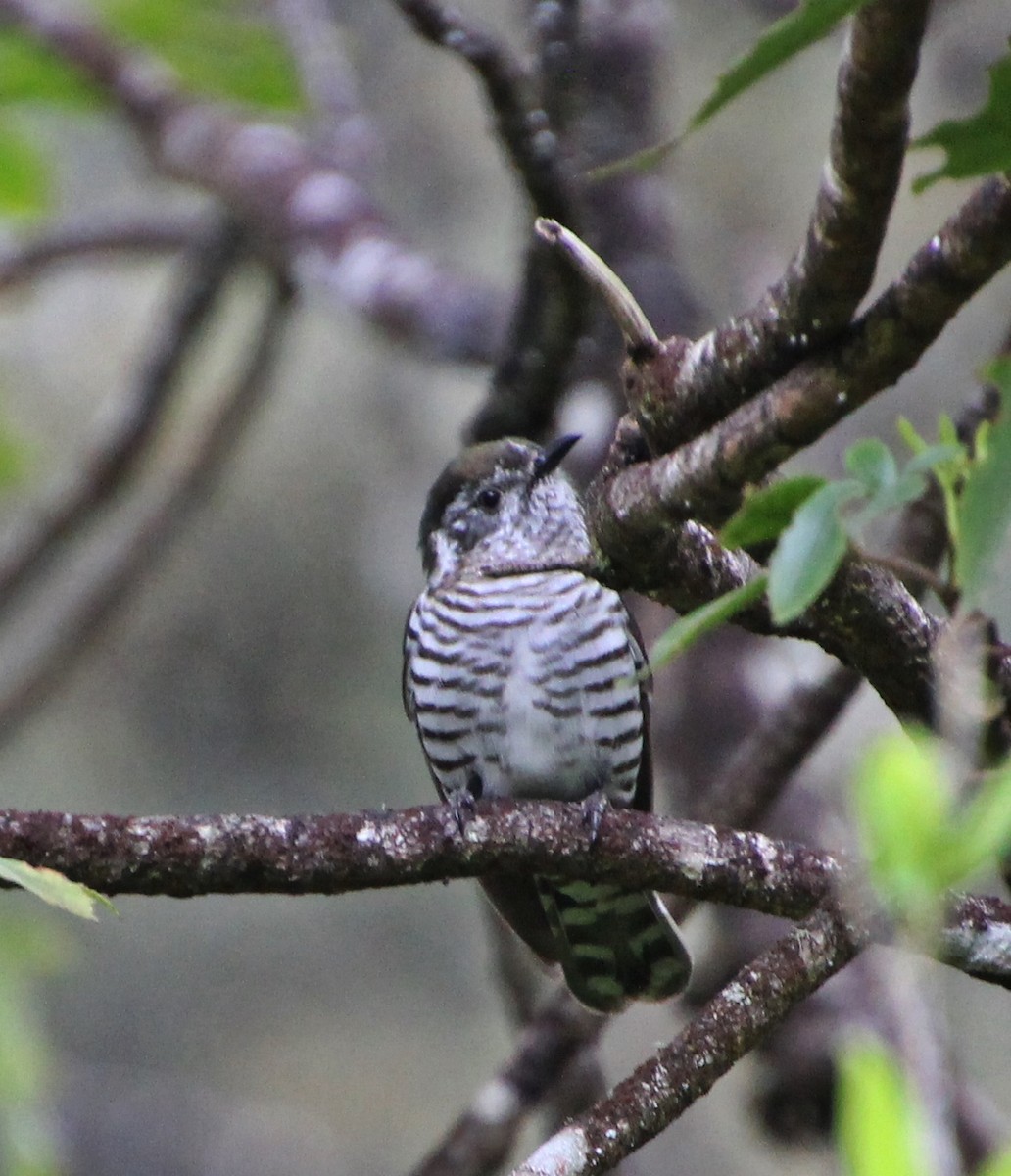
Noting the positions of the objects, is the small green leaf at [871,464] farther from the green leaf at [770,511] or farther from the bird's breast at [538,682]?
the bird's breast at [538,682]

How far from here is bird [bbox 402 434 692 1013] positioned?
3.41 m

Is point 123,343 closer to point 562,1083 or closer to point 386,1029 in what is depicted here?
point 386,1029

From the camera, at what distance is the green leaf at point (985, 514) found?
907 mm

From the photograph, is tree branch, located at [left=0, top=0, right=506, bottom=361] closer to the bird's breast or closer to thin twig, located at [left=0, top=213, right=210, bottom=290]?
thin twig, located at [left=0, top=213, right=210, bottom=290]

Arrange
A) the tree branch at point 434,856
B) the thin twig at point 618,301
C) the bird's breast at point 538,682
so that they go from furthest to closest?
1. the bird's breast at point 538,682
2. the tree branch at point 434,856
3. the thin twig at point 618,301

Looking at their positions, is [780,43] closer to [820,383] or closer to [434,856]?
[820,383]

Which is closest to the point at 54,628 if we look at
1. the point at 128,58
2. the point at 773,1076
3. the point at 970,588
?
the point at 128,58

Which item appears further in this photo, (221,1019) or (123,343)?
(123,343)

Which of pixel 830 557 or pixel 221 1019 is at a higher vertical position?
pixel 830 557

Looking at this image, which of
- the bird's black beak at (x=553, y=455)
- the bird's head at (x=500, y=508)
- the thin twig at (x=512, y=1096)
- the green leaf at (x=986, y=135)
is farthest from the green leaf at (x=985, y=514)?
the bird's head at (x=500, y=508)

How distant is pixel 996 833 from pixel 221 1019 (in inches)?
266

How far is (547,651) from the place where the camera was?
11.4 feet

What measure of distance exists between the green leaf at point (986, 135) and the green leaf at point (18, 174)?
2896mm

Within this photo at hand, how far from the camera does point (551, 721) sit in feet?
11.5
